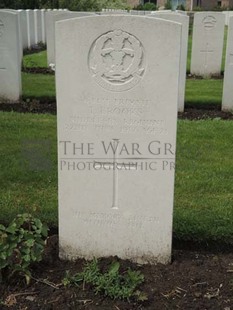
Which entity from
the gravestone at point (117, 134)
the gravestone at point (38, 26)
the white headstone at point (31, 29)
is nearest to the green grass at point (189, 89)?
the gravestone at point (117, 134)

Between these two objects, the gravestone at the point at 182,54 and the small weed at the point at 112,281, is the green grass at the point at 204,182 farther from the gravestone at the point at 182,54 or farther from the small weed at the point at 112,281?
the gravestone at the point at 182,54

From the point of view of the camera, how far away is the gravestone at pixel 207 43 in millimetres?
11250

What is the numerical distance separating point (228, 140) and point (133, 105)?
326 centimetres

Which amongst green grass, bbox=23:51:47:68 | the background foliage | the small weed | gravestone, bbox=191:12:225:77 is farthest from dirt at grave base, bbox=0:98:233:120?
the background foliage

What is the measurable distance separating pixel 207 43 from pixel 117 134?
352 inches

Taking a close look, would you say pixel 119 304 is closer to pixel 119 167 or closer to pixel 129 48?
pixel 119 167

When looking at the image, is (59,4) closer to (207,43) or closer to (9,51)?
(207,43)

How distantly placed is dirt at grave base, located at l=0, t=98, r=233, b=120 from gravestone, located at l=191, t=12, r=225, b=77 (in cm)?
363

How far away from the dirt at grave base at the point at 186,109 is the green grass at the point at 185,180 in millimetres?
813

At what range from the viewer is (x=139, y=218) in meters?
3.25

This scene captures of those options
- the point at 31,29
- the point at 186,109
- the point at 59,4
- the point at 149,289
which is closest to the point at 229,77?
the point at 186,109

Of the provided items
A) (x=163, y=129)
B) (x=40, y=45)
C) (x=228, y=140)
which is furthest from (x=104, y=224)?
(x=40, y=45)

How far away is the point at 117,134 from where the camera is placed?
3.11 meters

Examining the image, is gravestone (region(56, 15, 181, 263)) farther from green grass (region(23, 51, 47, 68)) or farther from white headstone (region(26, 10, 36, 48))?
white headstone (region(26, 10, 36, 48))
